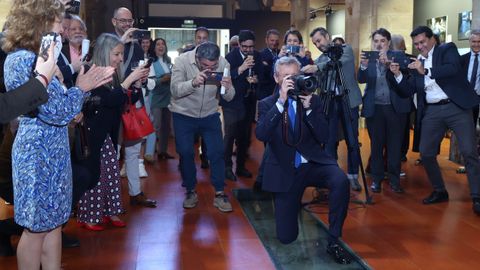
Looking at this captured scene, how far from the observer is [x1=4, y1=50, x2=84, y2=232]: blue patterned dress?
2.30 metres

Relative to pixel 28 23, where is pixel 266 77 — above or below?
below

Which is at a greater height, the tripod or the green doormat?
the tripod

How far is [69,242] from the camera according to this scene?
3.76 m

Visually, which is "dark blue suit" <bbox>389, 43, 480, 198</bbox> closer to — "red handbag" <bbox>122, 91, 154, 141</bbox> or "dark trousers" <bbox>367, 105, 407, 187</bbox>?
"dark trousers" <bbox>367, 105, 407, 187</bbox>

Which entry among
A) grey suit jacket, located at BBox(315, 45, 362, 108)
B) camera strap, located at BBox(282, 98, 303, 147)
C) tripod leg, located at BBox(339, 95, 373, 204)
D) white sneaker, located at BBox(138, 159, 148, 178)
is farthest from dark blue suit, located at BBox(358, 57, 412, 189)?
white sneaker, located at BBox(138, 159, 148, 178)

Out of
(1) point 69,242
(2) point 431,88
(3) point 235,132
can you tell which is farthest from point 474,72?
(1) point 69,242

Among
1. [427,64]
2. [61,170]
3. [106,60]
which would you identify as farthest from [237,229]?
[427,64]

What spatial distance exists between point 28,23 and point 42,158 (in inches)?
23.0

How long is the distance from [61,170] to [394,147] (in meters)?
3.72

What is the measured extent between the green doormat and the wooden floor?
3.3 inches

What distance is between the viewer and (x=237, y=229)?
4.17m

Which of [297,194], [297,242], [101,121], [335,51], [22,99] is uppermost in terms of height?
[335,51]

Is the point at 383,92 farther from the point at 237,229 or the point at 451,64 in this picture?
the point at 237,229

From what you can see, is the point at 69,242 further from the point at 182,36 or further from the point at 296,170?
the point at 182,36
